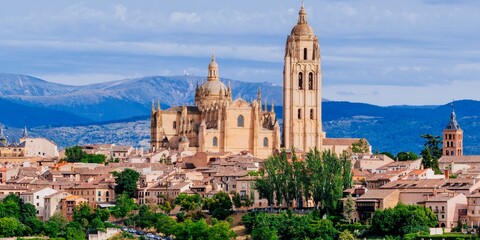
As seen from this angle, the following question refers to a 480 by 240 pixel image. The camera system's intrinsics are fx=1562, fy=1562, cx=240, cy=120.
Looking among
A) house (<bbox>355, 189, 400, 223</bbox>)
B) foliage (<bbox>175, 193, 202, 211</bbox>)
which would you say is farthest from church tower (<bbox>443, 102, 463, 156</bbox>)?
house (<bbox>355, 189, 400, 223</bbox>)

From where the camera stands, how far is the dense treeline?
276 ft

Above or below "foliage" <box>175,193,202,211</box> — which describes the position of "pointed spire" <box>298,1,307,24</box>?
above

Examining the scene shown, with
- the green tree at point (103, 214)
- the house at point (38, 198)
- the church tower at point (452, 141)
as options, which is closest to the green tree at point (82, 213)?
the green tree at point (103, 214)

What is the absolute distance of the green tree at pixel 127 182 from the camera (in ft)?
318

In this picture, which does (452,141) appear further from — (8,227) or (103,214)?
(8,227)

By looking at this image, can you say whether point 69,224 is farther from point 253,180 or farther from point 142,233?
point 253,180

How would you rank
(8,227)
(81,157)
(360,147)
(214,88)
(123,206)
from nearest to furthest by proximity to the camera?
(8,227) → (123,206) → (81,157) → (360,147) → (214,88)

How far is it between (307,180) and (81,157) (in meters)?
38.0

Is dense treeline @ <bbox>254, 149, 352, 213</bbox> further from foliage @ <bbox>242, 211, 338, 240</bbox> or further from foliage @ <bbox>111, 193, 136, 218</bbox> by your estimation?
→ foliage @ <bbox>111, 193, 136, 218</bbox>

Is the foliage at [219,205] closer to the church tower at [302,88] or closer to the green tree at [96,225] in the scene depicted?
the green tree at [96,225]

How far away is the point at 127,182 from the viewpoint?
97.3 m

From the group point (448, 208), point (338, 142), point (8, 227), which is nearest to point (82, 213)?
point (8, 227)

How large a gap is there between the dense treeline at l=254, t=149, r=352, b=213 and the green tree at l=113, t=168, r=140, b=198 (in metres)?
11.4

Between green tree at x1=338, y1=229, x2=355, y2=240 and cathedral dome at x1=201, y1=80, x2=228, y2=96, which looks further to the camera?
cathedral dome at x1=201, y1=80, x2=228, y2=96
